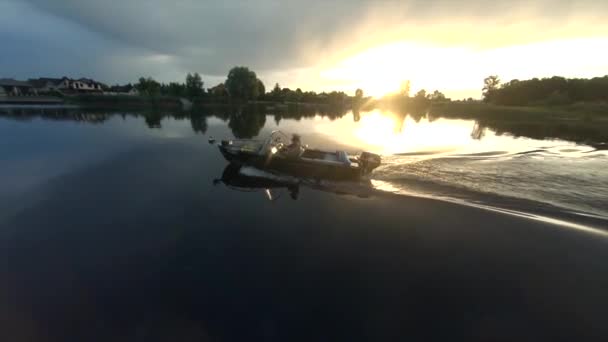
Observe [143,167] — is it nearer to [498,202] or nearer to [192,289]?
[192,289]

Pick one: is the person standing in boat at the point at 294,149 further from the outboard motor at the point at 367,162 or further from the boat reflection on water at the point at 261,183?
the outboard motor at the point at 367,162

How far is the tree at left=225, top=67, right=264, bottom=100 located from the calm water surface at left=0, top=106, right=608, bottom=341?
81.5 meters

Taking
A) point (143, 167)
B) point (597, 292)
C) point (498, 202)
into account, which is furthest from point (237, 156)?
point (597, 292)

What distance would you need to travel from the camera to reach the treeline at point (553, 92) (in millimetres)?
74062

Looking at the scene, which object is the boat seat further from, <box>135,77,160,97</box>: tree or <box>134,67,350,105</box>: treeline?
<box>135,77,160,97</box>: tree

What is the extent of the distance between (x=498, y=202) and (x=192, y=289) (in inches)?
510

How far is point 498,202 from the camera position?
10891 mm

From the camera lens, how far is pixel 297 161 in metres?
13.5

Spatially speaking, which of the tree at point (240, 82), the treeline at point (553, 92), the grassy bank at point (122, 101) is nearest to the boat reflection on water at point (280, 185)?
the grassy bank at point (122, 101)

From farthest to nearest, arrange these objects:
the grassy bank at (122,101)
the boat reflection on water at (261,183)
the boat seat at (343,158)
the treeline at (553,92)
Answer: the treeline at (553,92) < the grassy bank at (122,101) < the boat seat at (343,158) < the boat reflection on water at (261,183)

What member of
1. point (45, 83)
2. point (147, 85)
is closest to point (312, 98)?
point (147, 85)

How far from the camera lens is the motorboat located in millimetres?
13227

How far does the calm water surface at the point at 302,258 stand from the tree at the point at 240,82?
8150 centimetres

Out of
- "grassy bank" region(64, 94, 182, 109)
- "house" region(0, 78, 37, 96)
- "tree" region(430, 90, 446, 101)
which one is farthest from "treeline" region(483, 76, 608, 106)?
"house" region(0, 78, 37, 96)
